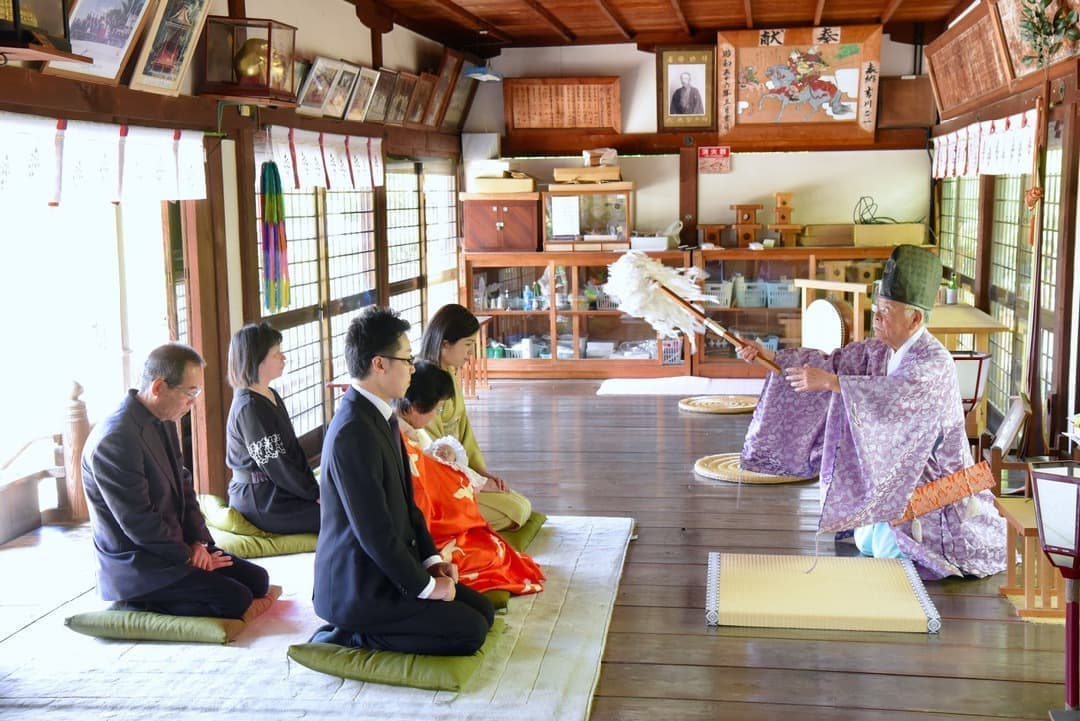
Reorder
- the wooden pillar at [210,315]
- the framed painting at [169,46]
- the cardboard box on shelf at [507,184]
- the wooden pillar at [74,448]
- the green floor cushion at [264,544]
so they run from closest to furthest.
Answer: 1. the framed painting at [169,46]
2. the green floor cushion at [264,544]
3. the wooden pillar at [210,315]
4. the wooden pillar at [74,448]
5. the cardboard box on shelf at [507,184]

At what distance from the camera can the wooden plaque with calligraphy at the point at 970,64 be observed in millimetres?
6371

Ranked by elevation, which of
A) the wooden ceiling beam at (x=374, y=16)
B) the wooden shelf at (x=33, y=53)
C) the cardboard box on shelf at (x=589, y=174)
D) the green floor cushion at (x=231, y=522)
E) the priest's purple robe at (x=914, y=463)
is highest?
the wooden ceiling beam at (x=374, y=16)

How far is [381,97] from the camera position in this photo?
25.2ft

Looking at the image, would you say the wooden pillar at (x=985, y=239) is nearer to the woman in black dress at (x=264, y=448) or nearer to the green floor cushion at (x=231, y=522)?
the woman in black dress at (x=264, y=448)

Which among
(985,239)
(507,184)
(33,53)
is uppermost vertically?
(33,53)

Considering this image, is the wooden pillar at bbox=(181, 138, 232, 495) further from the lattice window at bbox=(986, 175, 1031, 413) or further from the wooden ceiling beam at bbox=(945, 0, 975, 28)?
the wooden ceiling beam at bbox=(945, 0, 975, 28)

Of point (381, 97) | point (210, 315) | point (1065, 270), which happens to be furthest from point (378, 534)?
point (381, 97)

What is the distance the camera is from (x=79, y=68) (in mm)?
4297

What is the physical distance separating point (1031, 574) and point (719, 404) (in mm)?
4100

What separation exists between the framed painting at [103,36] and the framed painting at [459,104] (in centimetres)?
496

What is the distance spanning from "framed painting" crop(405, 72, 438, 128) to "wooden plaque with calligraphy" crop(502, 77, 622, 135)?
1.30 m

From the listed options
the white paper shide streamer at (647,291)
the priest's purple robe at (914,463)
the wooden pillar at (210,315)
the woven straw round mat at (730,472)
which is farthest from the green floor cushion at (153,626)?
the woven straw round mat at (730,472)

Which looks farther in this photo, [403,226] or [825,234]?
[825,234]

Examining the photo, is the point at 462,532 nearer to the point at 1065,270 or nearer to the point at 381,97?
the point at 1065,270
